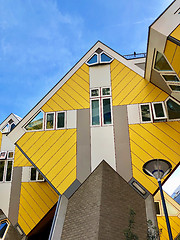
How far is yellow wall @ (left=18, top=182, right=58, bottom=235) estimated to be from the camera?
13.7 m

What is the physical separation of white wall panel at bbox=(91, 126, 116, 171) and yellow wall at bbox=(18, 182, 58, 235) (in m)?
5.65

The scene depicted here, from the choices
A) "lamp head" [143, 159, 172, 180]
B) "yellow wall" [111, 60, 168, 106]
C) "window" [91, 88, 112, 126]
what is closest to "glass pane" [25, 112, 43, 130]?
"window" [91, 88, 112, 126]

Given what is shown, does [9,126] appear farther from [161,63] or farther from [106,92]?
[161,63]

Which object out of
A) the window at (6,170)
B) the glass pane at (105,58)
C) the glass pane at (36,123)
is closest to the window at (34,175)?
the window at (6,170)

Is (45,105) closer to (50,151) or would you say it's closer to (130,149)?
(50,151)

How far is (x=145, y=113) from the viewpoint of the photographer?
10.8 m

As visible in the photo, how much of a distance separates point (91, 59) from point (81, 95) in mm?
2546

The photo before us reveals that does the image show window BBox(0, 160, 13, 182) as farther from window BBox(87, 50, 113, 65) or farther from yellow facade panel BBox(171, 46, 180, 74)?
yellow facade panel BBox(171, 46, 180, 74)

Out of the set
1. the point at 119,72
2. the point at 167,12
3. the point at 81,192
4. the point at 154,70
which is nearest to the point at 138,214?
the point at 81,192

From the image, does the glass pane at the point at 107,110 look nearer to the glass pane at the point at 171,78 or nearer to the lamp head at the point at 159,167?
the glass pane at the point at 171,78

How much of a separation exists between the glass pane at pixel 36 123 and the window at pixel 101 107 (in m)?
3.06

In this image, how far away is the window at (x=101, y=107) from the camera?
11211 millimetres

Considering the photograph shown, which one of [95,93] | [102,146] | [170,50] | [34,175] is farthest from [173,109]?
[34,175]

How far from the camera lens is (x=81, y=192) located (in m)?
9.67
